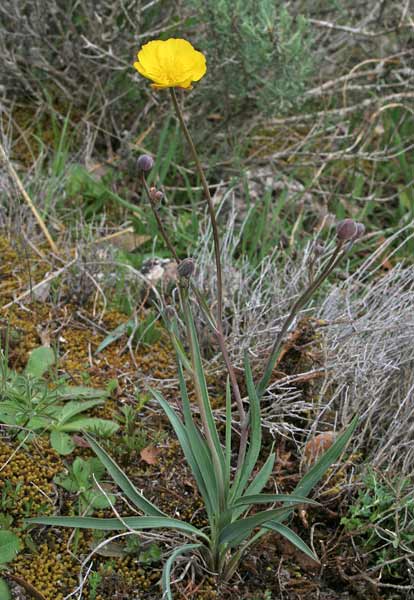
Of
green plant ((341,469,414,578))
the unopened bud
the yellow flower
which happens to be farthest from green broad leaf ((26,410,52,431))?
the yellow flower

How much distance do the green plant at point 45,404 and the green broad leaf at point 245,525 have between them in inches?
17.2

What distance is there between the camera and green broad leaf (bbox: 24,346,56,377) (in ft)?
6.14

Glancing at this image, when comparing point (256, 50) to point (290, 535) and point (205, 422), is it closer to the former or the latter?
point (205, 422)

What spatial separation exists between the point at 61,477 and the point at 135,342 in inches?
23.5

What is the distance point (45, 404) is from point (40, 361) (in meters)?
0.19

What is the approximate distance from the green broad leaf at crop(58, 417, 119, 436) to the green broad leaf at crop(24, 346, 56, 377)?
6.3 inches

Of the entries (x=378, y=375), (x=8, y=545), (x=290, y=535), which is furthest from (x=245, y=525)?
(x=378, y=375)

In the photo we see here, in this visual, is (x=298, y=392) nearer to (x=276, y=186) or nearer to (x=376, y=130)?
(x=276, y=186)

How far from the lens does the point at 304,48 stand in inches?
108

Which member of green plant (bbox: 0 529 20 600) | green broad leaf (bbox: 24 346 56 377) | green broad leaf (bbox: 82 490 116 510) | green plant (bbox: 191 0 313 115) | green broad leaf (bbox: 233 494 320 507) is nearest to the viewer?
green broad leaf (bbox: 233 494 320 507)

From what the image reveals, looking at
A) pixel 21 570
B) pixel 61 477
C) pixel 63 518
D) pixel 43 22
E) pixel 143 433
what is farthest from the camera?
pixel 43 22

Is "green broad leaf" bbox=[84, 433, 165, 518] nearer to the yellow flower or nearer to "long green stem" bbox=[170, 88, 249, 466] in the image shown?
"long green stem" bbox=[170, 88, 249, 466]

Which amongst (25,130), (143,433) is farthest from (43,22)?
→ (143,433)

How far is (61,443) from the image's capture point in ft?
5.58
